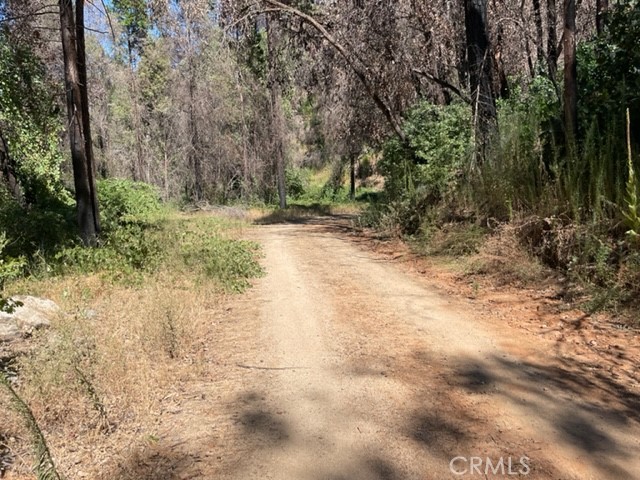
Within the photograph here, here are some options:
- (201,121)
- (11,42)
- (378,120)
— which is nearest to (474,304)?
(378,120)

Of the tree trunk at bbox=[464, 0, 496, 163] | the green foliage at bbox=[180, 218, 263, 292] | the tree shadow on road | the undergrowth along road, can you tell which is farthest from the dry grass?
the tree trunk at bbox=[464, 0, 496, 163]

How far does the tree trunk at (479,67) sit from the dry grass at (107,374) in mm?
6603

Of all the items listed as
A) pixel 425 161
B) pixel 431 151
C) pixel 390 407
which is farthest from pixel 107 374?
pixel 425 161

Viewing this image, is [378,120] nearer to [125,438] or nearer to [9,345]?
[9,345]

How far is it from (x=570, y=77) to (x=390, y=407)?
5.71 m

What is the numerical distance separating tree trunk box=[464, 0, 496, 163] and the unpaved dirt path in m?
5.58

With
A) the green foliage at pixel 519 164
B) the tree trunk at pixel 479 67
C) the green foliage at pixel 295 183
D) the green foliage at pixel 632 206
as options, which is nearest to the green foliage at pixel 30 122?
the tree trunk at pixel 479 67

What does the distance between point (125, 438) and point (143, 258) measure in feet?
20.2

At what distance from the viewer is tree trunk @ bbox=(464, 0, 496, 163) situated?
33.1ft

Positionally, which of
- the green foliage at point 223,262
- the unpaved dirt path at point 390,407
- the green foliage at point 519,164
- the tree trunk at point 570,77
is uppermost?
the tree trunk at point 570,77

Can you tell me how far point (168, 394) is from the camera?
13.4 feet

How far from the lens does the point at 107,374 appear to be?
423 centimetres

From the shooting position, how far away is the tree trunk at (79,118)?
10352 millimetres

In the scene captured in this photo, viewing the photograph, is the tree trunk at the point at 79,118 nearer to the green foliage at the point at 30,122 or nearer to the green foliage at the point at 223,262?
the green foliage at the point at 223,262
